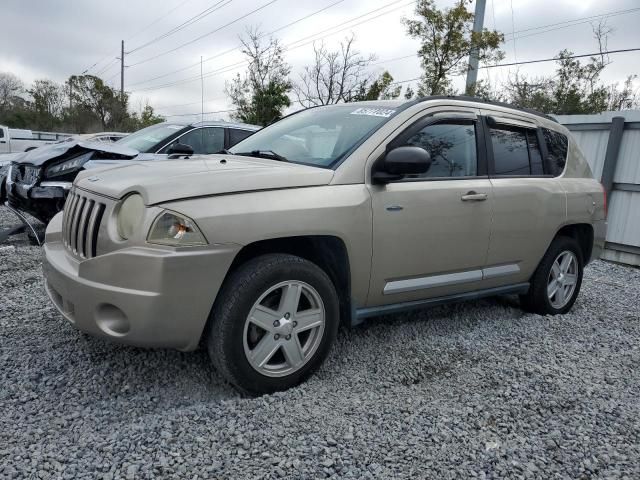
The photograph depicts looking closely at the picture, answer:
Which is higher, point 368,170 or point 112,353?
point 368,170

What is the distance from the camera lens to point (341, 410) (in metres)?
2.64

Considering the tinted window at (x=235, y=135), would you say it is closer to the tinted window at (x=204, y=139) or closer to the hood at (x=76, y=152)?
the tinted window at (x=204, y=139)

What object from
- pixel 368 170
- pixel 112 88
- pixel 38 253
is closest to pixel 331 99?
pixel 38 253

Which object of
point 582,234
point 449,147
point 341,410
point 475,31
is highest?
point 475,31

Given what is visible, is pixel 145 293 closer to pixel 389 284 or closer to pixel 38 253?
pixel 389 284

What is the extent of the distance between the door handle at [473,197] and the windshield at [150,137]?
4903 millimetres

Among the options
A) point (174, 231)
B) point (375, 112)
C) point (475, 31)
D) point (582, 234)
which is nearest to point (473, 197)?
point (375, 112)

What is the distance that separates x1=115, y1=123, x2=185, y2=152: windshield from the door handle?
490cm

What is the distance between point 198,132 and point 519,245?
192 inches

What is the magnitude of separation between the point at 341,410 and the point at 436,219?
4.44ft

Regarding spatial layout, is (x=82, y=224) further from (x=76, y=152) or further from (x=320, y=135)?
(x=76, y=152)

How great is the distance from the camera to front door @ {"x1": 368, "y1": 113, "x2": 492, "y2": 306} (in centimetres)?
307

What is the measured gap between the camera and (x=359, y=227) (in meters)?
2.89

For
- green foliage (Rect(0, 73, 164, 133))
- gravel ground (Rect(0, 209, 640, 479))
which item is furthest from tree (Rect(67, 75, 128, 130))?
gravel ground (Rect(0, 209, 640, 479))
